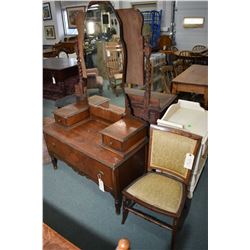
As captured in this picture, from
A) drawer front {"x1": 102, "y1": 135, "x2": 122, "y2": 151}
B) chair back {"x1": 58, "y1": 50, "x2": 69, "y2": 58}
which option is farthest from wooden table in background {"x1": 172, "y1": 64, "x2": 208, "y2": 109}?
chair back {"x1": 58, "y1": 50, "x2": 69, "y2": 58}

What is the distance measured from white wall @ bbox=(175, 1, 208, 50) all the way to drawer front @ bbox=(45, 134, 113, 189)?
4.30 meters

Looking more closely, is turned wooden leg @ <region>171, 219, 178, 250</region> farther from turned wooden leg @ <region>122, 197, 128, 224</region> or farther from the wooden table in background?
the wooden table in background

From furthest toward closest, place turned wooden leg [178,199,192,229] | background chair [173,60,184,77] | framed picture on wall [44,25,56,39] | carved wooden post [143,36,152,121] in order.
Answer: framed picture on wall [44,25,56,39], background chair [173,60,184,77], turned wooden leg [178,199,192,229], carved wooden post [143,36,152,121]

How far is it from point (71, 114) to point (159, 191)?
3.06 ft

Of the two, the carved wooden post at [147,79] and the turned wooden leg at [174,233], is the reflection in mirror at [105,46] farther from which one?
the turned wooden leg at [174,233]

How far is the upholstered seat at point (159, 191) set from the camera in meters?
1.31

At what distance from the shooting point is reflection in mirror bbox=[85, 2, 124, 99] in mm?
1584

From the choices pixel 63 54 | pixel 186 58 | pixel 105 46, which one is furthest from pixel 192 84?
pixel 63 54

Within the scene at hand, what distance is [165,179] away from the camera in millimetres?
1483

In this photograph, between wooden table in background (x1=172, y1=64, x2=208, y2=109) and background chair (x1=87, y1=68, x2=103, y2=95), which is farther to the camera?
wooden table in background (x1=172, y1=64, x2=208, y2=109)

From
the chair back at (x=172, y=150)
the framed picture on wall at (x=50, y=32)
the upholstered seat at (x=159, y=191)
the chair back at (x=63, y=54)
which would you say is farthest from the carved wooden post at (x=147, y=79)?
the framed picture on wall at (x=50, y=32)
